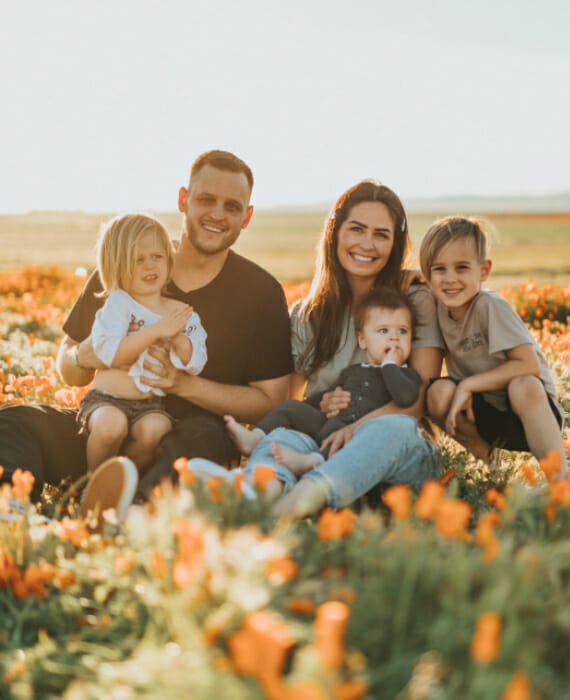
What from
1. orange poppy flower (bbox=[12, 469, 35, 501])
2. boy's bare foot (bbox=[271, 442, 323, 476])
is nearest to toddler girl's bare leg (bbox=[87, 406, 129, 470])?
boy's bare foot (bbox=[271, 442, 323, 476])

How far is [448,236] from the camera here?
442 cm

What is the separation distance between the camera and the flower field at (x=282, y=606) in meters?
1.64

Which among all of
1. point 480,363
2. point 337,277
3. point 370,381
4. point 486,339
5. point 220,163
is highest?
point 220,163

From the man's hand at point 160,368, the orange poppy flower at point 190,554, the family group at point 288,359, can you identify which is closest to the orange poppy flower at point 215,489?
the family group at point 288,359

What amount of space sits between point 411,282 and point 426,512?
9.80ft

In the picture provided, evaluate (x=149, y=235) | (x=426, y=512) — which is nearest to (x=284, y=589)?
(x=426, y=512)

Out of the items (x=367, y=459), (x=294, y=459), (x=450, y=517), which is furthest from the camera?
(x=294, y=459)

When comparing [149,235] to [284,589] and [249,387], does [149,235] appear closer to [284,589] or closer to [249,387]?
[249,387]

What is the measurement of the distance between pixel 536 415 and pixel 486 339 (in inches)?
22.9

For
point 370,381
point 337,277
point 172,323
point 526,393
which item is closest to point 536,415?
point 526,393

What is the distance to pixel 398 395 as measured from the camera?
13.6 feet

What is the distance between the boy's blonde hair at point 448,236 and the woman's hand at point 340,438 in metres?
1.21

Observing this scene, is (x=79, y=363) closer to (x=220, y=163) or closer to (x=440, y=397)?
(x=220, y=163)

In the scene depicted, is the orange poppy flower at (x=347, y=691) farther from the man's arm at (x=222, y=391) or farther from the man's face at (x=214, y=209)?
the man's face at (x=214, y=209)
